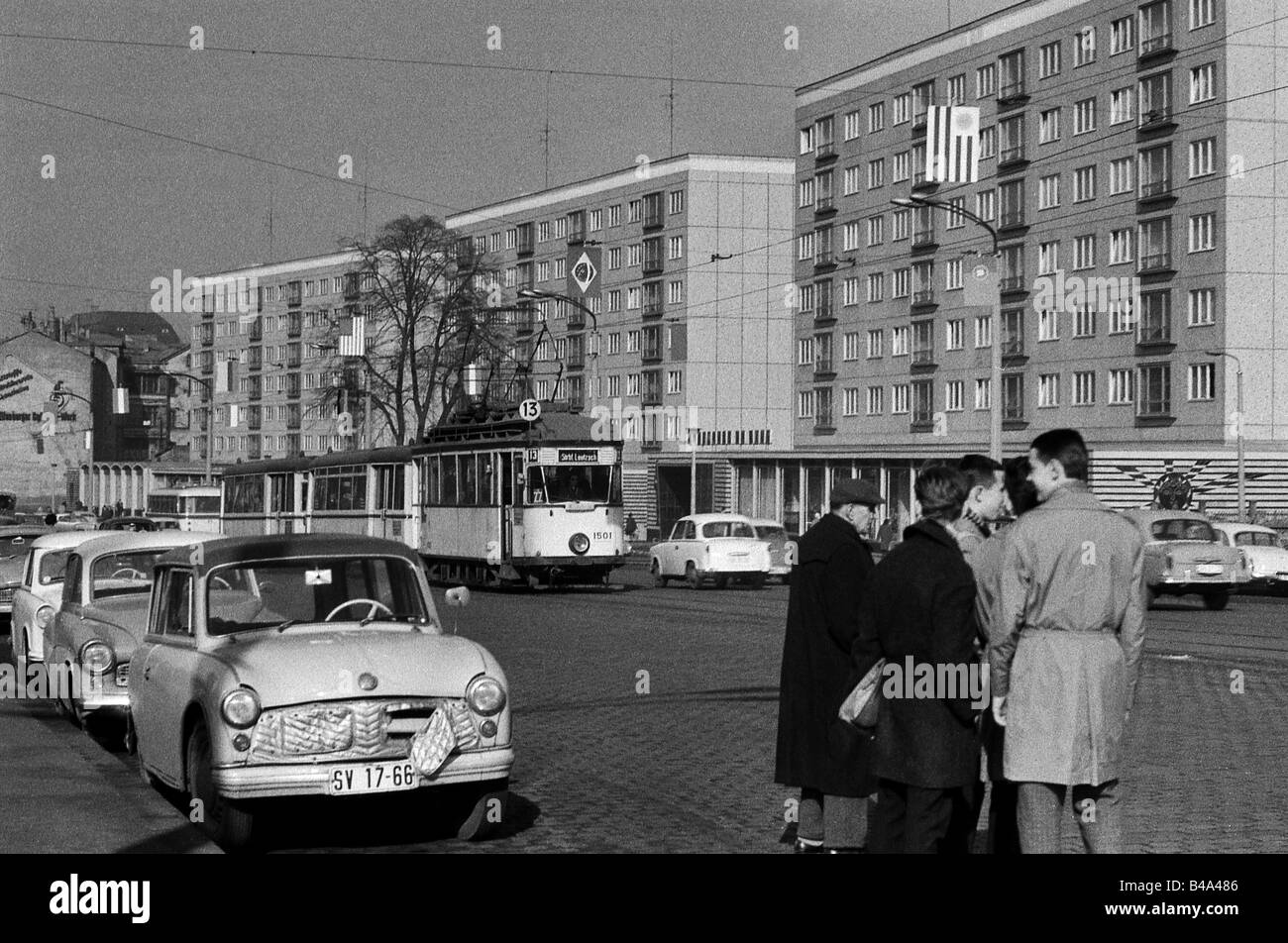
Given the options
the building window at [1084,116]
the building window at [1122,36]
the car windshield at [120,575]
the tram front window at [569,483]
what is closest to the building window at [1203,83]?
the building window at [1122,36]

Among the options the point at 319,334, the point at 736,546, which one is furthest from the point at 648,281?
the point at 736,546

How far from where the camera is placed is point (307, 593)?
34.2 ft

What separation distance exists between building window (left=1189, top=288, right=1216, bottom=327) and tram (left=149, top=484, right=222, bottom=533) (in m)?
34.5

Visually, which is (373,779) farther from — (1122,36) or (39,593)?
(1122,36)

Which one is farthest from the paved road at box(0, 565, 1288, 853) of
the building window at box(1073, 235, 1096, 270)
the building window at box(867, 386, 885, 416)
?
the building window at box(867, 386, 885, 416)

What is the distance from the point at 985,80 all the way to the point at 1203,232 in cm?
1403

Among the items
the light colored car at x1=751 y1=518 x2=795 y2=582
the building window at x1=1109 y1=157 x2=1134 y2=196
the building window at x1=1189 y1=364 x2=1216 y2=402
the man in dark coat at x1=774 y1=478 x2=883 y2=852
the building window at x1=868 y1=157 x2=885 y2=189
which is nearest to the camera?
the man in dark coat at x1=774 y1=478 x2=883 y2=852

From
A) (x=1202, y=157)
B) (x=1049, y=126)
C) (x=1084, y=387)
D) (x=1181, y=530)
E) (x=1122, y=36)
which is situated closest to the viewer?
(x=1181, y=530)

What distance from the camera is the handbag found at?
7.40m

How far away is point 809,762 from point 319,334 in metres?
117

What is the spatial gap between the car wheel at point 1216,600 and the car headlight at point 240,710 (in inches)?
1113

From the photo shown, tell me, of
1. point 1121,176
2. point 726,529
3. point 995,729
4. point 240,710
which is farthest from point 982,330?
point 995,729

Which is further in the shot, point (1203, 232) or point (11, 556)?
point (1203, 232)

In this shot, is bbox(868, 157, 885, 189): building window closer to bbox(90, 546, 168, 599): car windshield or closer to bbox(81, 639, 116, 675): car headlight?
bbox(90, 546, 168, 599): car windshield
